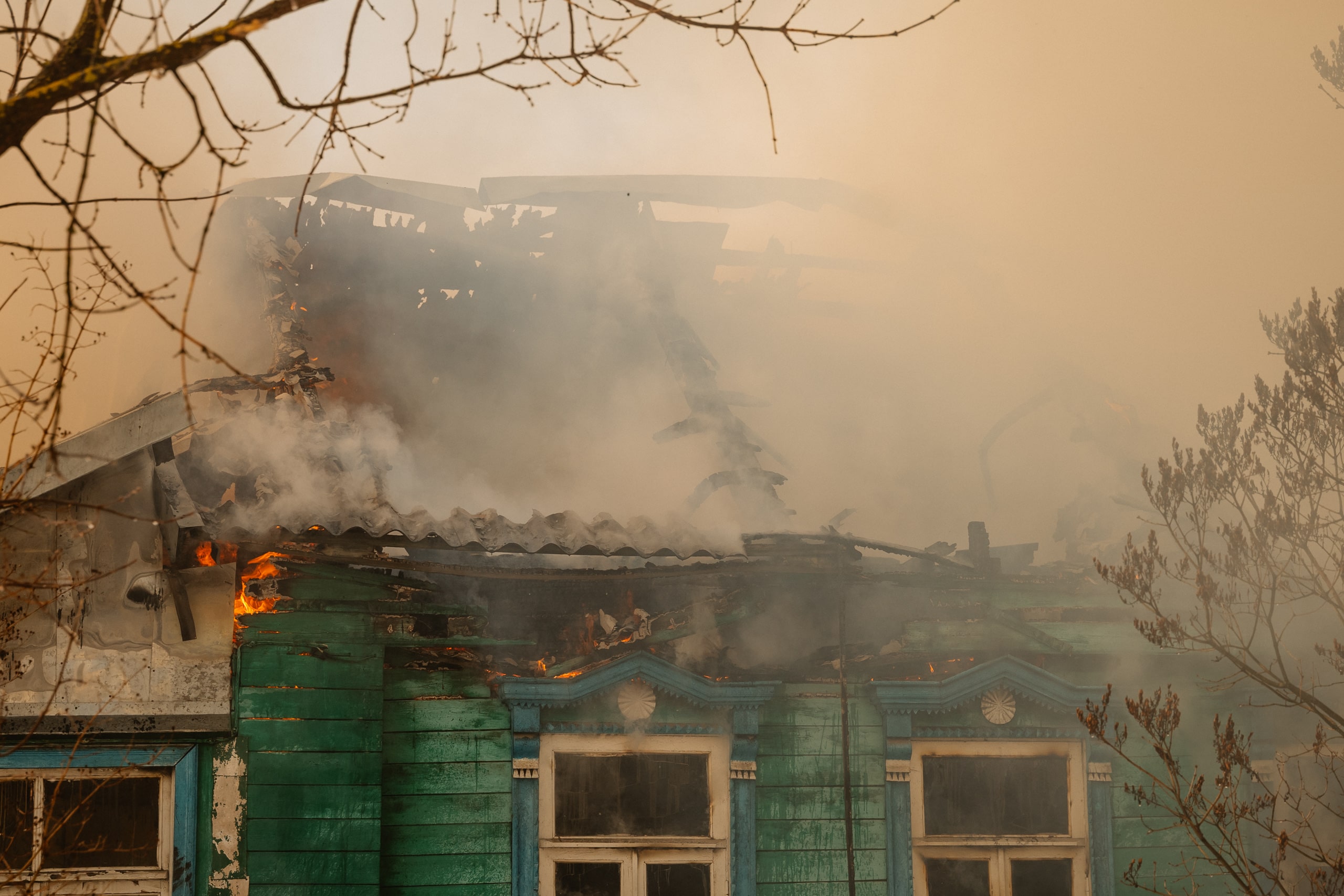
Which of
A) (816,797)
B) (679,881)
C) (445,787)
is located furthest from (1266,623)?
(445,787)

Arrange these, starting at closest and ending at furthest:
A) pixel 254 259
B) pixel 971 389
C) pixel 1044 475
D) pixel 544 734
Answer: pixel 544 734
pixel 254 259
pixel 1044 475
pixel 971 389

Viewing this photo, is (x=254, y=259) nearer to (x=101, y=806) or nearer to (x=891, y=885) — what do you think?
(x=101, y=806)

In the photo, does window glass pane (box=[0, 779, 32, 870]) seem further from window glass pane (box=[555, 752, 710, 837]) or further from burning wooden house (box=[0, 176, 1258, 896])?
window glass pane (box=[555, 752, 710, 837])

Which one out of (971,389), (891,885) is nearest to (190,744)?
(891,885)

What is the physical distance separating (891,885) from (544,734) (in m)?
2.17

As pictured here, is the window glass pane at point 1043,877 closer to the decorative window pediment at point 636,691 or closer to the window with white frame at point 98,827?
the decorative window pediment at point 636,691

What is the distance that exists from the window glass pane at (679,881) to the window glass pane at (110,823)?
8.76 ft

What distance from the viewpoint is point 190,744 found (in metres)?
5.41

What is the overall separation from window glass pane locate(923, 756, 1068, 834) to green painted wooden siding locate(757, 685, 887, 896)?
1.11ft

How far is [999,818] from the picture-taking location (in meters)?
5.84

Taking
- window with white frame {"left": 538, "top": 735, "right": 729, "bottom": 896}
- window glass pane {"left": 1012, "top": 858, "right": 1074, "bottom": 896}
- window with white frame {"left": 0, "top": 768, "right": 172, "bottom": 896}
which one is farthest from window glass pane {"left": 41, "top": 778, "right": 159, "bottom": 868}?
window glass pane {"left": 1012, "top": 858, "right": 1074, "bottom": 896}

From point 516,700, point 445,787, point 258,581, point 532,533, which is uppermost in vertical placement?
point 532,533

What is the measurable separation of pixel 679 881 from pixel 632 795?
21.4 inches

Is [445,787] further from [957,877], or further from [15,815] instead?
[957,877]
